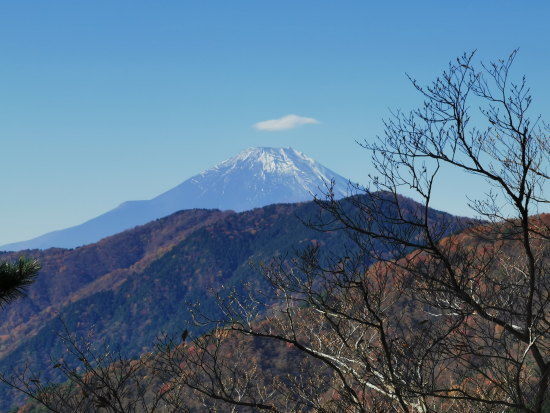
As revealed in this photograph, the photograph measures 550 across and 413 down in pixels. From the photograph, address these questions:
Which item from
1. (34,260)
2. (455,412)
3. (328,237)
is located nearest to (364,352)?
(34,260)

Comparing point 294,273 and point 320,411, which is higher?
point 294,273

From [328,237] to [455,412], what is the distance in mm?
171571

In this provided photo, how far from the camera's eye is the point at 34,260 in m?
9.05

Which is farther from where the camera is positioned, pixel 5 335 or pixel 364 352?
pixel 5 335

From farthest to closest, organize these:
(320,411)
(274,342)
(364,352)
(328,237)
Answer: (328,237), (274,342), (364,352), (320,411)

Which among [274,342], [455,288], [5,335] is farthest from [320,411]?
[5,335]

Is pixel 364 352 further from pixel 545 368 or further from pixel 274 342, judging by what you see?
pixel 274 342

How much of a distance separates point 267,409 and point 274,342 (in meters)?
49.6

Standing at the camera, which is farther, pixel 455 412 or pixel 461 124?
pixel 455 412

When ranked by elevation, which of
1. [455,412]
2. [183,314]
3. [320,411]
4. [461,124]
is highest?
[461,124]

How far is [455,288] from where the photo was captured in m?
8.87

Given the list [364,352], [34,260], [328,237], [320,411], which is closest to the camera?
[34,260]

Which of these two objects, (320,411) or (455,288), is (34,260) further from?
(455,288)

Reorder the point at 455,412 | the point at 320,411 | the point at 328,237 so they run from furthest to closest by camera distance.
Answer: the point at 328,237
the point at 455,412
the point at 320,411
